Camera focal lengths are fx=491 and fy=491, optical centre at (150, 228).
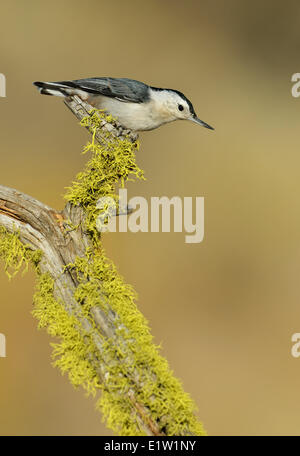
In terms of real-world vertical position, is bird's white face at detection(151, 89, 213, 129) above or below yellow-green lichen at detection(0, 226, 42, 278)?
above

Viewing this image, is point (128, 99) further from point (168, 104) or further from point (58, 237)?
point (58, 237)

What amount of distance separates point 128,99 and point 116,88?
8 cm

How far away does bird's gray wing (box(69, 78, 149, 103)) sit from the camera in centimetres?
218

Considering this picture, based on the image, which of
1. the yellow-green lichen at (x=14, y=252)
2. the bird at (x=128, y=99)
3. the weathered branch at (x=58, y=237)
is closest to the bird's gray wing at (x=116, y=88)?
the bird at (x=128, y=99)

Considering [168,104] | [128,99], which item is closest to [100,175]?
[128,99]

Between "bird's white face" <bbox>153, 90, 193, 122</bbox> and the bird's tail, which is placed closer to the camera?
the bird's tail

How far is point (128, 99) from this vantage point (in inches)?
87.9

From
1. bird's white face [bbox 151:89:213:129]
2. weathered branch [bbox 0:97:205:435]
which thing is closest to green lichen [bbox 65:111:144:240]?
weathered branch [bbox 0:97:205:435]

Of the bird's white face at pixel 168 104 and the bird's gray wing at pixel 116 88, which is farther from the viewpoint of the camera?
the bird's white face at pixel 168 104

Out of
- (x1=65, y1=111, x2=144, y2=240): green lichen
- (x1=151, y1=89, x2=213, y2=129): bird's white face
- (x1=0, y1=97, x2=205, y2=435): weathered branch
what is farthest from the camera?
(x1=151, y1=89, x2=213, y2=129): bird's white face

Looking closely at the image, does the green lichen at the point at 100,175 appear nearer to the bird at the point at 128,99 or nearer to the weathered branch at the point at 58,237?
the weathered branch at the point at 58,237

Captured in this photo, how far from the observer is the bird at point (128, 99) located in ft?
7.04

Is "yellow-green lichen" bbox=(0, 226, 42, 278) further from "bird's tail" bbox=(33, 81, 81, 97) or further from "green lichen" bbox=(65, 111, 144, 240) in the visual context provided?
"bird's tail" bbox=(33, 81, 81, 97)

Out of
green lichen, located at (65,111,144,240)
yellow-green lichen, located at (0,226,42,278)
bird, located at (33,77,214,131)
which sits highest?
bird, located at (33,77,214,131)
